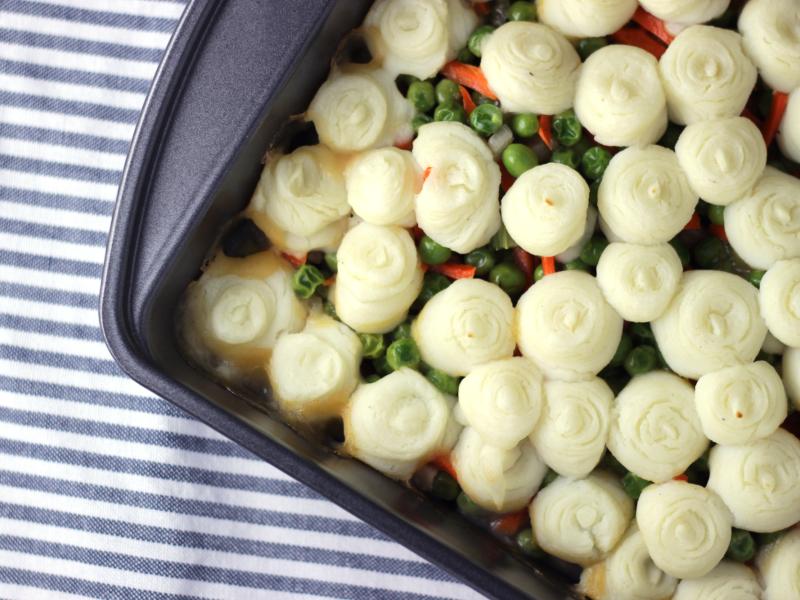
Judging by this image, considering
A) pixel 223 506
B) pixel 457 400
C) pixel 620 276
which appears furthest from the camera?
pixel 223 506

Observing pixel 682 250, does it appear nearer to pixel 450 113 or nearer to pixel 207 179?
pixel 450 113

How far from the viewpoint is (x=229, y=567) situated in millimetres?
2758

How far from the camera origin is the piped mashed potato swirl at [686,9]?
222cm

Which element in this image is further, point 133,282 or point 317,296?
point 317,296

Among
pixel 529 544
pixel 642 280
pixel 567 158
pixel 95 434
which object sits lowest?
pixel 95 434

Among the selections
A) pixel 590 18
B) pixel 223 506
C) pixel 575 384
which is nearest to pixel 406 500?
pixel 575 384

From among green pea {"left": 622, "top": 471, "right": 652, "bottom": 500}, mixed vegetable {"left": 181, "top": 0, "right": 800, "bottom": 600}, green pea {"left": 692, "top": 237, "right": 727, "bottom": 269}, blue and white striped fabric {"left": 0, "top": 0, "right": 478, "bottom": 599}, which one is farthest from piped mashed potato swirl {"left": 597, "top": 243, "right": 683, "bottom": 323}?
blue and white striped fabric {"left": 0, "top": 0, "right": 478, "bottom": 599}

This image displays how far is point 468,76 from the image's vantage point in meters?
2.34

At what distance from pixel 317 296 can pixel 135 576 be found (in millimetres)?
903

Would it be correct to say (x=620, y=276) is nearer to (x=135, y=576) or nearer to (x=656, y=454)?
(x=656, y=454)

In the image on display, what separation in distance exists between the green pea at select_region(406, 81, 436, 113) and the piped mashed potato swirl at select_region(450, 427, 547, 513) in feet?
2.21

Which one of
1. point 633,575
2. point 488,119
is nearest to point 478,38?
point 488,119

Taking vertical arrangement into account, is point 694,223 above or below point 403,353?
above

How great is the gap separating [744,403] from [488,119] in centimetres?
75
